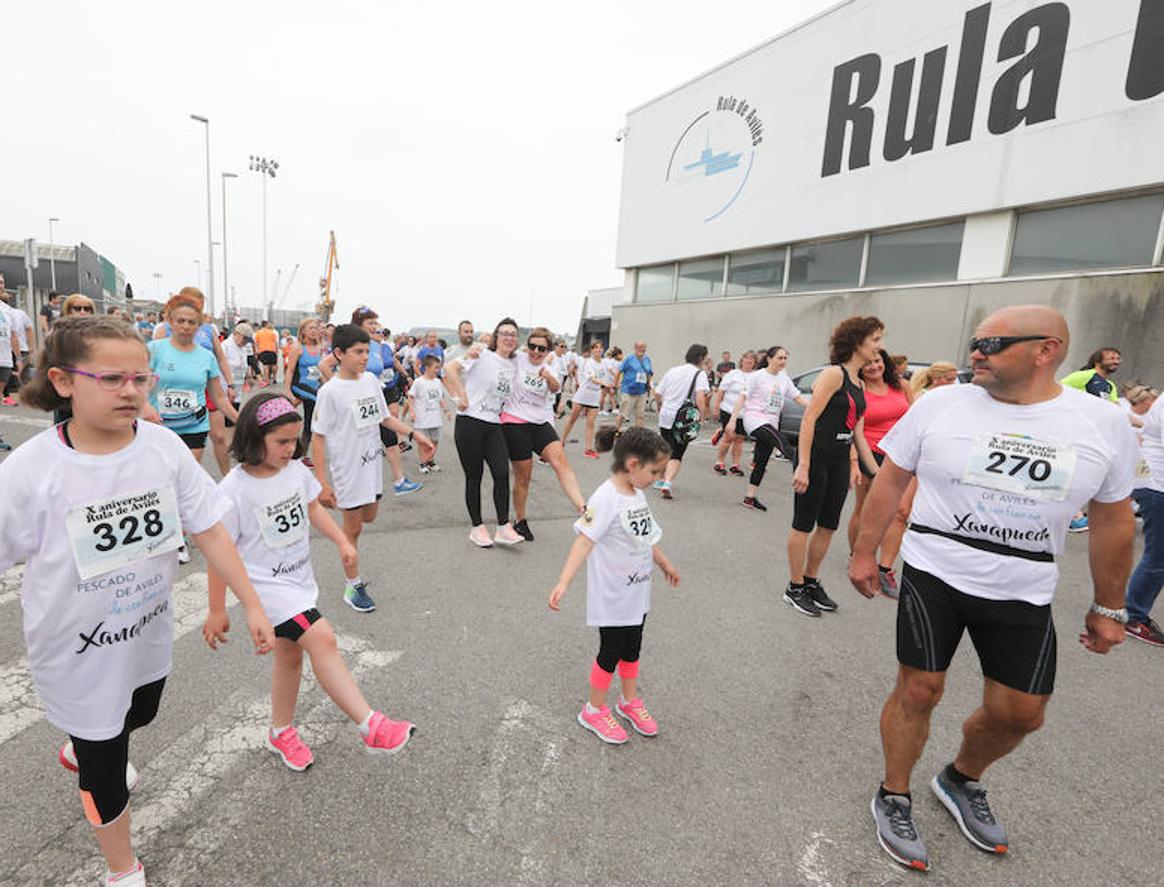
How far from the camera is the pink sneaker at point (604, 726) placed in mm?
2768

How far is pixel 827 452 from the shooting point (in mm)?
4285

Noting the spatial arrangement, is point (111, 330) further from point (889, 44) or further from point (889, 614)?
point (889, 44)

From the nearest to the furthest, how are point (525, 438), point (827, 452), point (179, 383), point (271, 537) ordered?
1. point (271, 537)
2. point (827, 452)
3. point (179, 383)
4. point (525, 438)

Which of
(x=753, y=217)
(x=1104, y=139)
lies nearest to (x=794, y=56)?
(x=753, y=217)

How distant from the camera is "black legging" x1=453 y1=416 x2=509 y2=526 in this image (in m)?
5.39

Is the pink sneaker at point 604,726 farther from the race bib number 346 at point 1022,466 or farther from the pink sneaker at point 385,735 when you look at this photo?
the race bib number 346 at point 1022,466

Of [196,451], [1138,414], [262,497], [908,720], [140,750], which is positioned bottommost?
[140,750]

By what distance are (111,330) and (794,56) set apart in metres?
19.0

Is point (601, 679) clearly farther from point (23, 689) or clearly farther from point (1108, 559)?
point (23, 689)

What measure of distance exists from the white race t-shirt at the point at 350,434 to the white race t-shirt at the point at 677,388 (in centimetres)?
398

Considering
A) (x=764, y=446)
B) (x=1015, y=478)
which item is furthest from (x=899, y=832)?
(x=764, y=446)

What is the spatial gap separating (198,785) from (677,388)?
609cm

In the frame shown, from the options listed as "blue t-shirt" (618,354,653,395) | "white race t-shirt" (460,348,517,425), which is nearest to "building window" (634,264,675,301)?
"blue t-shirt" (618,354,653,395)

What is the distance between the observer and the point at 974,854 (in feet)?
7.42
